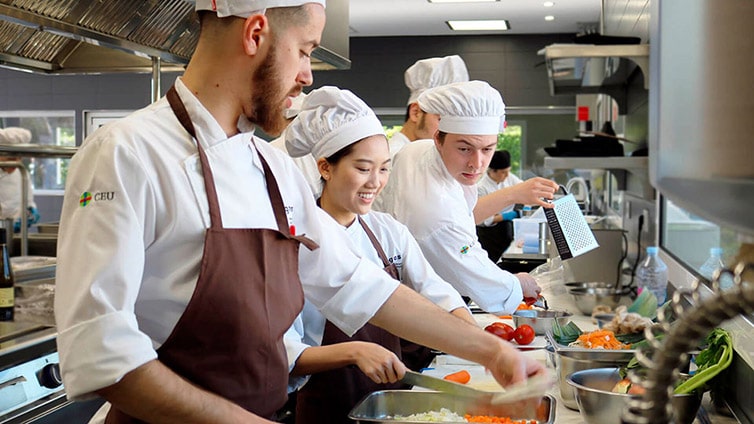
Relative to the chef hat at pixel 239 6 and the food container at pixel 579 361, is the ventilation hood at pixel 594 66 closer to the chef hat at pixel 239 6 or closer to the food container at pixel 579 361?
the food container at pixel 579 361

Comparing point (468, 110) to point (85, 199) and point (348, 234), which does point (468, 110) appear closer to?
point (348, 234)

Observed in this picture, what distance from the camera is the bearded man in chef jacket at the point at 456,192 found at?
124 inches

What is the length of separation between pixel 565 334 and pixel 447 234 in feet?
2.31

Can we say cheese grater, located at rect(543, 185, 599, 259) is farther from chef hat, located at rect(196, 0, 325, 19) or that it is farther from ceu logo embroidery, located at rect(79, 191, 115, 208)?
ceu logo embroidery, located at rect(79, 191, 115, 208)

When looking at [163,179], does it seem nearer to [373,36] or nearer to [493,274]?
[493,274]

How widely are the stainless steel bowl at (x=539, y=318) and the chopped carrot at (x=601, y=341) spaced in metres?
0.44

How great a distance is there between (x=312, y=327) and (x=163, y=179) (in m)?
1.03

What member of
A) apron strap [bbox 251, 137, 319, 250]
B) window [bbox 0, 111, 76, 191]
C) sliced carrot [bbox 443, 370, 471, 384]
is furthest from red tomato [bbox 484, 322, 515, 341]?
window [bbox 0, 111, 76, 191]

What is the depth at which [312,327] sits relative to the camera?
95.7 inches

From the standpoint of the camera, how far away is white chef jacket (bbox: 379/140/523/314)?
315cm

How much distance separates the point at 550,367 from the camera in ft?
8.21

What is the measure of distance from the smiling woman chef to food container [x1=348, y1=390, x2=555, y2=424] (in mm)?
230

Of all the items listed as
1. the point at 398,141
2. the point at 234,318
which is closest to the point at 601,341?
the point at 234,318

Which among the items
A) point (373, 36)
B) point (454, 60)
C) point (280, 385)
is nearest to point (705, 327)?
point (280, 385)
